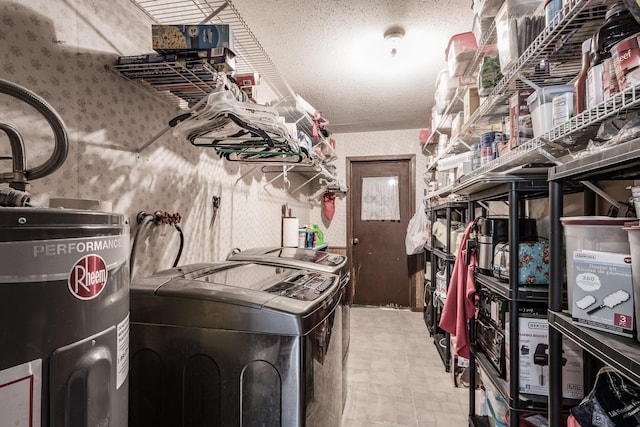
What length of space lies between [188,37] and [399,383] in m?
2.53

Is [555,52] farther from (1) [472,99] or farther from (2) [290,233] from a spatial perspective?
(2) [290,233]

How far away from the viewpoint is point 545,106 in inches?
45.1

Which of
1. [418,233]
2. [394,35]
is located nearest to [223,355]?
[394,35]

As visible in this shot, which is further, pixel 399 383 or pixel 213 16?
pixel 399 383

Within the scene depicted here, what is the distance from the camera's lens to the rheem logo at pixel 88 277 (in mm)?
502

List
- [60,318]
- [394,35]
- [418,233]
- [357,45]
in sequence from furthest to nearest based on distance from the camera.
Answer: [418,233] → [357,45] → [394,35] → [60,318]

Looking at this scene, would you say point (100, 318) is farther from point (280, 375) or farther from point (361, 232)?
point (361, 232)

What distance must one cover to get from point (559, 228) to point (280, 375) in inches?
34.9

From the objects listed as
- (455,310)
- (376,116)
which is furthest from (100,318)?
(376,116)

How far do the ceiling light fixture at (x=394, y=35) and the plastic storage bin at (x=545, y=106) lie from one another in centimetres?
118

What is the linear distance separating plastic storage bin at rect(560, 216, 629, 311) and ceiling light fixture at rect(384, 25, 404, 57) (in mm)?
1654

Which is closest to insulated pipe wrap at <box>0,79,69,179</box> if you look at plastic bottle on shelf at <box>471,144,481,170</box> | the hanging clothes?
the hanging clothes

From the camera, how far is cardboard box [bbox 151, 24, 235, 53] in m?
1.14

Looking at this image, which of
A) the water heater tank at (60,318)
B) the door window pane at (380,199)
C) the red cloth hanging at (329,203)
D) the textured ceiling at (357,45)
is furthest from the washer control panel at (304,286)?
the door window pane at (380,199)
